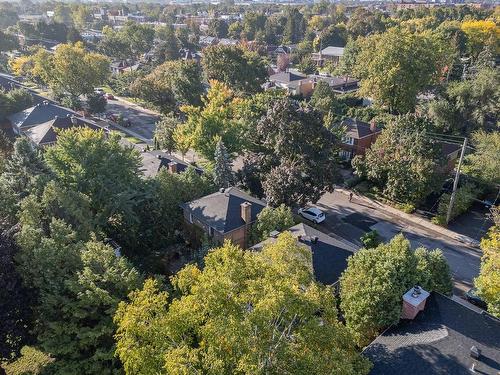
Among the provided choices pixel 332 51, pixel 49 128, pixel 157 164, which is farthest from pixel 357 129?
pixel 332 51

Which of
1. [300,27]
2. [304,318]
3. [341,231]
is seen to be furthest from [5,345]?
[300,27]

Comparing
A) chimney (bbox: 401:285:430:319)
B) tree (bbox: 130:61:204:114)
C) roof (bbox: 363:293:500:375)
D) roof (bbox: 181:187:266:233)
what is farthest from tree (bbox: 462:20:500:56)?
chimney (bbox: 401:285:430:319)

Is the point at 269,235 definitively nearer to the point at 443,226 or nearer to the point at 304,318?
the point at 304,318

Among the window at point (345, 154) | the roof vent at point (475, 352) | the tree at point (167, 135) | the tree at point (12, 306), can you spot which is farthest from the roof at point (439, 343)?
the tree at point (167, 135)

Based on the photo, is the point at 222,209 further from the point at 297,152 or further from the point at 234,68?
the point at 234,68

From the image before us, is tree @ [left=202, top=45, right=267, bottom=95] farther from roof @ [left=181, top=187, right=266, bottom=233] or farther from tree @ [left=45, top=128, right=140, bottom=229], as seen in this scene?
tree @ [left=45, top=128, right=140, bottom=229]

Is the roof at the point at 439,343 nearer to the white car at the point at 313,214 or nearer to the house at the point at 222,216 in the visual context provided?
the house at the point at 222,216

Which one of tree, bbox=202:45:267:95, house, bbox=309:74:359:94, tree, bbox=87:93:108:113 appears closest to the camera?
tree, bbox=202:45:267:95
